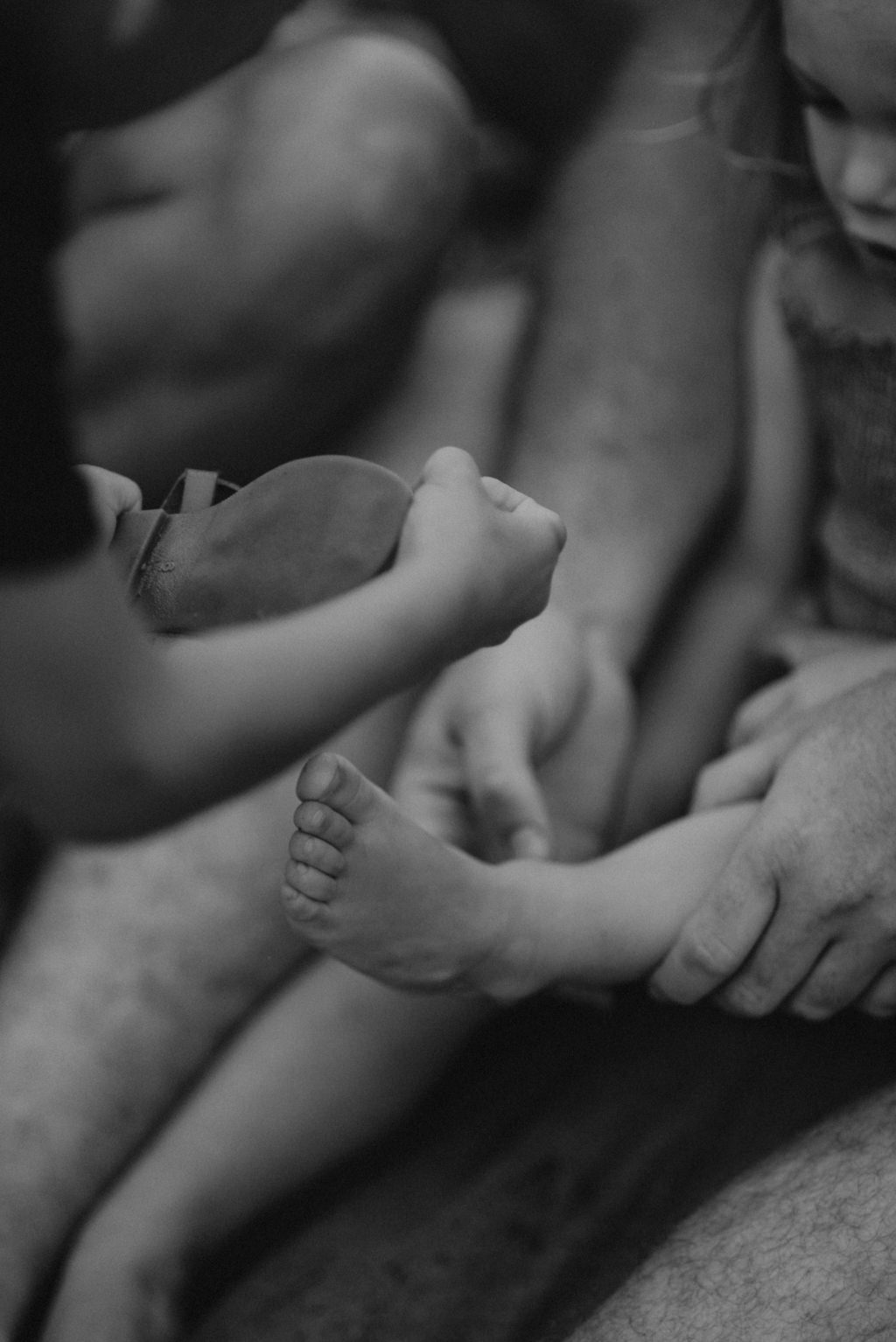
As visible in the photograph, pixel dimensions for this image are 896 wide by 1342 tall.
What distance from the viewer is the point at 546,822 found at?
76 cm

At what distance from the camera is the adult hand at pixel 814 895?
71 cm

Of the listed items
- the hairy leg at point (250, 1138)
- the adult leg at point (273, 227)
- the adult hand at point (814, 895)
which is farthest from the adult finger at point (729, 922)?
the adult leg at point (273, 227)

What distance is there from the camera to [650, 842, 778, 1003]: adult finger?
0.72 metres

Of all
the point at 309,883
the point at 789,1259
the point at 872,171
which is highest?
the point at 872,171

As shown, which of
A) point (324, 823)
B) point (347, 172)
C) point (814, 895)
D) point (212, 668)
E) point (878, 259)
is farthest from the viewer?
point (347, 172)

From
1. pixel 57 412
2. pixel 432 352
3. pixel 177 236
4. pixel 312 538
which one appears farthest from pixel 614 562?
pixel 57 412

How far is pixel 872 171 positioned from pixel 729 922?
0.37 m

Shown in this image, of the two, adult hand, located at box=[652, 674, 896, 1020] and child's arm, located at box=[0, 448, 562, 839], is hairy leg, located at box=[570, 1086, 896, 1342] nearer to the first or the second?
adult hand, located at box=[652, 674, 896, 1020]

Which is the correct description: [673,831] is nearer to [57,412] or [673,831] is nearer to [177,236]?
[57,412]

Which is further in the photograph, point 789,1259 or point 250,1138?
point 250,1138

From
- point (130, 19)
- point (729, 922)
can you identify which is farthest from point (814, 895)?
point (130, 19)

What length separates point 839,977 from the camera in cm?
73

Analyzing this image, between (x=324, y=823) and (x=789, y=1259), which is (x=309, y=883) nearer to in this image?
(x=324, y=823)

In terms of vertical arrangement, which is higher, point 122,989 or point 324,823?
point 324,823
